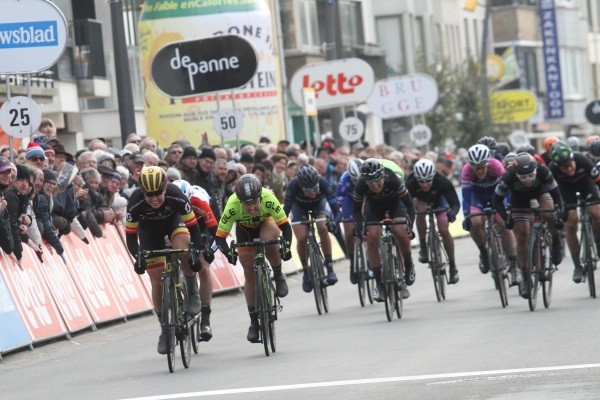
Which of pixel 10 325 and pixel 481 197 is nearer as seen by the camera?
pixel 10 325

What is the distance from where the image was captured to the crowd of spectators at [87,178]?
59.7ft

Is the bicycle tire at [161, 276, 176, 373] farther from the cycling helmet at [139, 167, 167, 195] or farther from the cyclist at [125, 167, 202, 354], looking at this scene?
the cycling helmet at [139, 167, 167, 195]

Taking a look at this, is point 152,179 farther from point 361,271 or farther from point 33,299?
point 361,271

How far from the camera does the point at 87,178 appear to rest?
20.8m

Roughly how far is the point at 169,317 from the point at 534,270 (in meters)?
4.87

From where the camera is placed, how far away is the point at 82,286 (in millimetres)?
19891

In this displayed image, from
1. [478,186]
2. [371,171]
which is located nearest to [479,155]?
[478,186]

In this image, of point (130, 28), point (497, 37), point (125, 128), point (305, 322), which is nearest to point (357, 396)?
point (305, 322)

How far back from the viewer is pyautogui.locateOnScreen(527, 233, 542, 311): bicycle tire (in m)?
18.2

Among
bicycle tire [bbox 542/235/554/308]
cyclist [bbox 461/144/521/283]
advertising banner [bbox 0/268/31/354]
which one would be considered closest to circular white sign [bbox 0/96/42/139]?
advertising banner [bbox 0/268/31/354]

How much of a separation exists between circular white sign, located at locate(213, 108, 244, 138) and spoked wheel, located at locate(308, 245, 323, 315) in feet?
26.0

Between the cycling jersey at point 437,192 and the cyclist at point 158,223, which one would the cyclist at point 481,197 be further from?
the cyclist at point 158,223

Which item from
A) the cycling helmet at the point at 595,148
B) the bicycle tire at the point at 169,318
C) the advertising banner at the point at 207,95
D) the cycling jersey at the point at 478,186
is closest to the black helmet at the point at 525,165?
the cycling jersey at the point at 478,186

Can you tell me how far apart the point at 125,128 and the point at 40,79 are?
9.15 m
